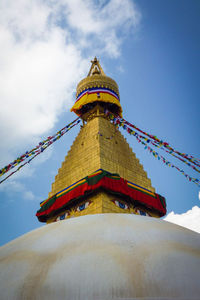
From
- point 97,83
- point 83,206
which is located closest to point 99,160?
point 83,206

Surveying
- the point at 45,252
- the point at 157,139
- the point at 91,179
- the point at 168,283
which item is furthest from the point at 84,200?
the point at 168,283

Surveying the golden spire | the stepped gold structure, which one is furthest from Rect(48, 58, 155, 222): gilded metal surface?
the golden spire

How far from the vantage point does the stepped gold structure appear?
328 inches

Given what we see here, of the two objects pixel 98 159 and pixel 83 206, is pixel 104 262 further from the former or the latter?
pixel 98 159

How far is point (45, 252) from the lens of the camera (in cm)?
248

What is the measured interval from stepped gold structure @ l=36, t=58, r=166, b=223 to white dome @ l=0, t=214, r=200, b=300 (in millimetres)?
5084

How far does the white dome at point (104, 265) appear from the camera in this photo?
201cm

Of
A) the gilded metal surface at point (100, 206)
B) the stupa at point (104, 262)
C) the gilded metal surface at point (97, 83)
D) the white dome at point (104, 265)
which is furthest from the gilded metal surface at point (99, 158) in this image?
the white dome at point (104, 265)

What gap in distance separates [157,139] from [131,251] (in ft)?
22.3

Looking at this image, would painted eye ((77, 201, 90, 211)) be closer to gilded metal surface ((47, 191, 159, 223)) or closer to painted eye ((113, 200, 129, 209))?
gilded metal surface ((47, 191, 159, 223))

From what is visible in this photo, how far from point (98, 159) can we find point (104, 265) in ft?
22.3

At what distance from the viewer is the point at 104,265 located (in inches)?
85.7

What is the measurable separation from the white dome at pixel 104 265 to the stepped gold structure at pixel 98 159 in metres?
5.08

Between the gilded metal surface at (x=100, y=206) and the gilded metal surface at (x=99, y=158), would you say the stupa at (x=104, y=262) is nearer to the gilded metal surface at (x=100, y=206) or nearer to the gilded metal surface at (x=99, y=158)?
the gilded metal surface at (x=100, y=206)
